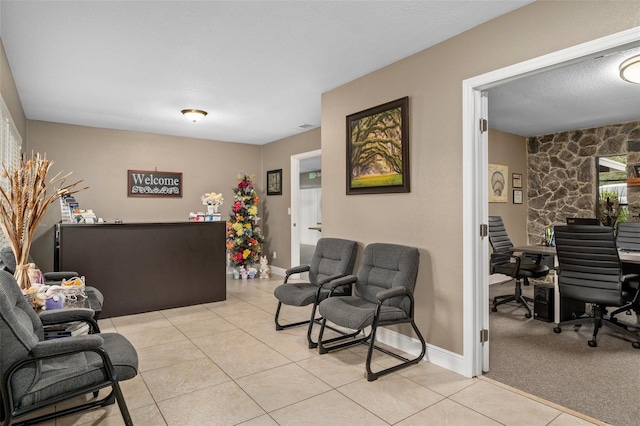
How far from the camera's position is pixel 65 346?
5.84 feet

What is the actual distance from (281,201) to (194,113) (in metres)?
2.53

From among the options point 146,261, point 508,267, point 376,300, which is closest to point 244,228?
point 146,261

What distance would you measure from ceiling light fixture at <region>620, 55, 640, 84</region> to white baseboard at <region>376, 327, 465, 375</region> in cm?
300

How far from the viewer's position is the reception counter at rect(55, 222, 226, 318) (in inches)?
163

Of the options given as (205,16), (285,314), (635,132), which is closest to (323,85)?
(205,16)

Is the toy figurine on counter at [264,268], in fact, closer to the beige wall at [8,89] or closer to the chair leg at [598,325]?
the beige wall at [8,89]

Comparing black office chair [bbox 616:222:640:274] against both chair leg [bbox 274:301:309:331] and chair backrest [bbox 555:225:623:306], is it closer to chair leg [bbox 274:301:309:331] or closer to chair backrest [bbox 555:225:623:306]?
chair backrest [bbox 555:225:623:306]

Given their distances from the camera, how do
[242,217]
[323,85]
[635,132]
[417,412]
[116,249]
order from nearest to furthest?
[417,412], [323,85], [116,249], [635,132], [242,217]

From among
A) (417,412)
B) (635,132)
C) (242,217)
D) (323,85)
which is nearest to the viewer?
(417,412)

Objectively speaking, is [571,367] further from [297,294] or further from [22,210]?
[22,210]

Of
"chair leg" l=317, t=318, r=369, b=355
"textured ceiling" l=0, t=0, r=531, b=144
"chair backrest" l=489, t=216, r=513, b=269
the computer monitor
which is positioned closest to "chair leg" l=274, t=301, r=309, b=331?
"chair leg" l=317, t=318, r=369, b=355

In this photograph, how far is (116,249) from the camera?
4305 mm

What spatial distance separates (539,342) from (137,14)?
4333 mm

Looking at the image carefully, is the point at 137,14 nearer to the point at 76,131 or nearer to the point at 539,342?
the point at 76,131
